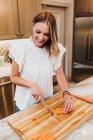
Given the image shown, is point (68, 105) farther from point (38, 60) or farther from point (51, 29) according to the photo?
point (51, 29)

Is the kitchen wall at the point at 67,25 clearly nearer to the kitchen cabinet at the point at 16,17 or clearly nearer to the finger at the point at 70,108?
the kitchen cabinet at the point at 16,17

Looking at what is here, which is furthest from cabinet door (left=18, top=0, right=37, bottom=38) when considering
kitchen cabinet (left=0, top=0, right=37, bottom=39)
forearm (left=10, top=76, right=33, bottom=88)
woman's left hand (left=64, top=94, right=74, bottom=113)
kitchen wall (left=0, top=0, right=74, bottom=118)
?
woman's left hand (left=64, top=94, right=74, bottom=113)

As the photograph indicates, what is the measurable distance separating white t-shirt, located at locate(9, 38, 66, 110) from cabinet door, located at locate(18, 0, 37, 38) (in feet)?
4.63

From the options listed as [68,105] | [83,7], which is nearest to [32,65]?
[68,105]

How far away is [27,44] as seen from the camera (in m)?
1.17

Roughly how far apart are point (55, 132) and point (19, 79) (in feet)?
1.51

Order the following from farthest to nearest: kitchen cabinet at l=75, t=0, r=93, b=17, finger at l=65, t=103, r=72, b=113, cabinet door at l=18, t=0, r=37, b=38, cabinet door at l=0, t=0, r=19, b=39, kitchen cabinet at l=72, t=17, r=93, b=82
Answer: kitchen cabinet at l=72, t=17, r=93, b=82 < kitchen cabinet at l=75, t=0, r=93, b=17 < cabinet door at l=18, t=0, r=37, b=38 < cabinet door at l=0, t=0, r=19, b=39 < finger at l=65, t=103, r=72, b=113

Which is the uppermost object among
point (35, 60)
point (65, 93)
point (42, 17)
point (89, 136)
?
point (42, 17)

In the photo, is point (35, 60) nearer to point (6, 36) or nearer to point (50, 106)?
point (50, 106)

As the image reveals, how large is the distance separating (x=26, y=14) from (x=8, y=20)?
332 mm

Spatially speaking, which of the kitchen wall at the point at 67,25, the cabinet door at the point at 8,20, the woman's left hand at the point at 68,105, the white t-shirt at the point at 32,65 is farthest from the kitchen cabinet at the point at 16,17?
the woman's left hand at the point at 68,105

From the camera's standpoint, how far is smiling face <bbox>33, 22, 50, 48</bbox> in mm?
1085

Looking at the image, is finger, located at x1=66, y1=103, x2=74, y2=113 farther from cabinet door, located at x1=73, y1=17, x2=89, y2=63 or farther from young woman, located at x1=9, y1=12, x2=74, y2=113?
cabinet door, located at x1=73, y1=17, x2=89, y2=63

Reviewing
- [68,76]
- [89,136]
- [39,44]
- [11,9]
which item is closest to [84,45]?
[68,76]
